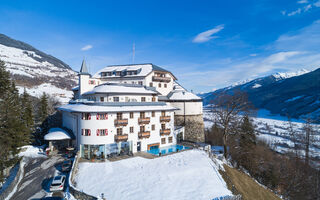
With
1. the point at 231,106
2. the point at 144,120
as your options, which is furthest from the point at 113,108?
the point at 231,106

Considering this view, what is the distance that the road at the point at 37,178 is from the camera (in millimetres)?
21016

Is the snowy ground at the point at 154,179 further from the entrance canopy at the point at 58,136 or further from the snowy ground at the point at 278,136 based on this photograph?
the snowy ground at the point at 278,136

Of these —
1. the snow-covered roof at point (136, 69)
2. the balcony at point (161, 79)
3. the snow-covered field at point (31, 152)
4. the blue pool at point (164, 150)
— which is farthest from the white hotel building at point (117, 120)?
the snow-covered field at point (31, 152)

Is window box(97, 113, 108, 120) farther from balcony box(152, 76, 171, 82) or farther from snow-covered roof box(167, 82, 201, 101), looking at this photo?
snow-covered roof box(167, 82, 201, 101)

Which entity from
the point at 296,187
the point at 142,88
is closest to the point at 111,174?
the point at 142,88

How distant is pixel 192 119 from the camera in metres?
49.0

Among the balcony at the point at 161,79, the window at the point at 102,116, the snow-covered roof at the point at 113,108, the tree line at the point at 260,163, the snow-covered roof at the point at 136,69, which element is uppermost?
the snow-covered roof at the point at 136,69

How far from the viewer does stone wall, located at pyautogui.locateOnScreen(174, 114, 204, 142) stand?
159 ft

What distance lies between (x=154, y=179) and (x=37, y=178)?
17143 millimetres

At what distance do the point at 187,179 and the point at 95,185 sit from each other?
482 inches

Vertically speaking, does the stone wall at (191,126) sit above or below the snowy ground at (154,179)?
above

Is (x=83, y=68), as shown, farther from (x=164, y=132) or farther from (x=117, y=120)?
(x=164, y=132)

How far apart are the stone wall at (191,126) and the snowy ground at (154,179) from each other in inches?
653

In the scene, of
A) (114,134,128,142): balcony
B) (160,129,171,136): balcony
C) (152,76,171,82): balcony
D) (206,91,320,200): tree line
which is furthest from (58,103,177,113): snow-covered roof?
(152,76,171,82): balcony
